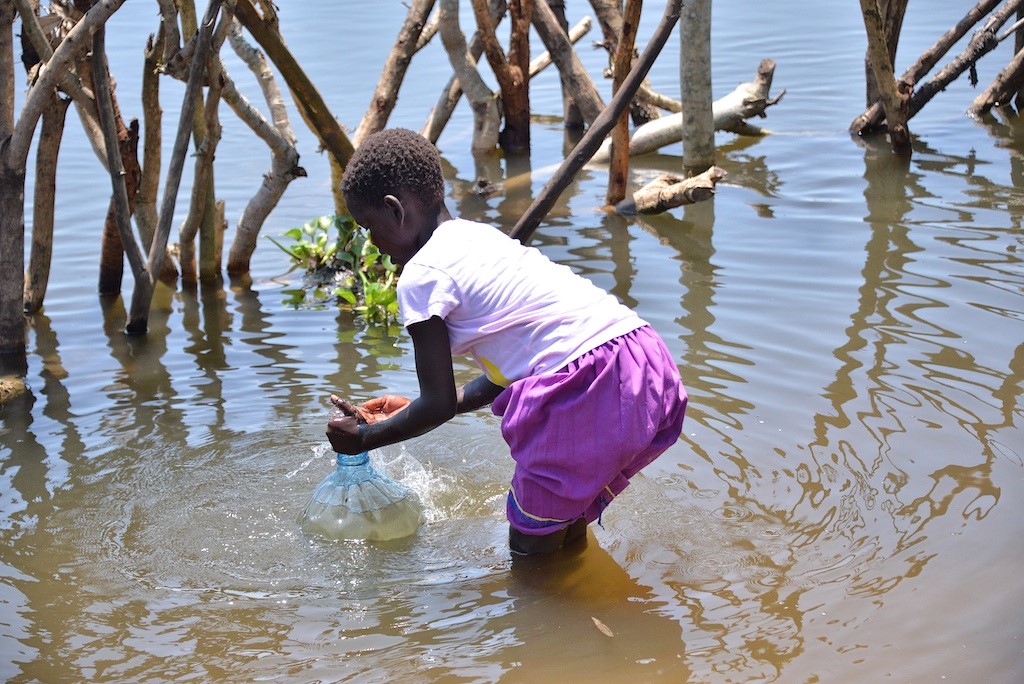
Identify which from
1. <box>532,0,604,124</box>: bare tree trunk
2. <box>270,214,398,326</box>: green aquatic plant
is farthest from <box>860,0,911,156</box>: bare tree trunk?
<box>270,214,398,326</box>: green aquatic plant

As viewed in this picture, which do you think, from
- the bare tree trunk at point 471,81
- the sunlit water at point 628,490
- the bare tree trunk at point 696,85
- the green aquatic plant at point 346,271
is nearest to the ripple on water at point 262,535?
the sunlit water at point 628,490

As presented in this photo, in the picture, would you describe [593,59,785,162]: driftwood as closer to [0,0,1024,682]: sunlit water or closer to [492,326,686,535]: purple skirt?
[0,0,1024,682]: sunlit water

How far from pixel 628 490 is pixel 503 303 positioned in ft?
4.14

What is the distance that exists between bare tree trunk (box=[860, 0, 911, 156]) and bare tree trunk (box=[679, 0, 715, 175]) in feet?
3.82

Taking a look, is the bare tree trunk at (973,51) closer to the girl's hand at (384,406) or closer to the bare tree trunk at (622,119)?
the bare tree trunk at (622,119)

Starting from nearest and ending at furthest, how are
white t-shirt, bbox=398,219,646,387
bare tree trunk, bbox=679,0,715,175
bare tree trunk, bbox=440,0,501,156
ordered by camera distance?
white t-shirt, bbox=398,219,646,387 < bare tree trunk, bbox=440,0,501,156 < bare tree trunk, bbox=679,0,715,175

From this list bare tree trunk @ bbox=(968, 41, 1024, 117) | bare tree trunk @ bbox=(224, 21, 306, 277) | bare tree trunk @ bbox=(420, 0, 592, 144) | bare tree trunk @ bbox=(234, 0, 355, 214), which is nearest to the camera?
bare tree trunk @ bbox=(234, 0, 355, 214)

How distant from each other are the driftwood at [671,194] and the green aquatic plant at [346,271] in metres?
1.88

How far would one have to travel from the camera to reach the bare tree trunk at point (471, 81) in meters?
7.22

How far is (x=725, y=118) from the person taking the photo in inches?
364

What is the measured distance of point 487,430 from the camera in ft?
14.8

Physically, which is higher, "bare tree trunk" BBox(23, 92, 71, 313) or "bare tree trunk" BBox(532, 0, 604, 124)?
"bare tree trunk" BBox(532, 0, 604, 124)

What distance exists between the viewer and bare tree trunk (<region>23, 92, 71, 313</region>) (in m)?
5.61

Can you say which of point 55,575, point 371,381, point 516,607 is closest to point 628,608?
Answer: point 516,607
